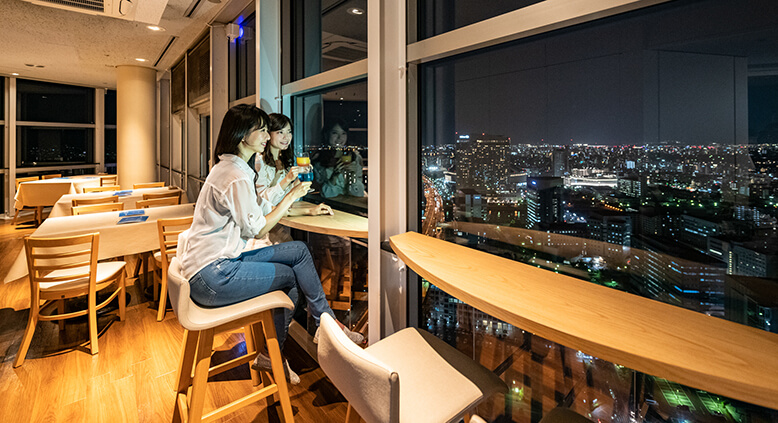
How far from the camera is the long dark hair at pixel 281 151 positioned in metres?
2.23

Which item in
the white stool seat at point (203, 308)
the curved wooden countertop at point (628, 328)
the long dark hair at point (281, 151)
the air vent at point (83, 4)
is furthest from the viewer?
the air vent at point (83, 4)

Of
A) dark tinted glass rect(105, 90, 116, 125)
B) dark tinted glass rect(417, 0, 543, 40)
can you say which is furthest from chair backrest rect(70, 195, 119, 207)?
dark tinted glass rect(105, 90, 116, 125)

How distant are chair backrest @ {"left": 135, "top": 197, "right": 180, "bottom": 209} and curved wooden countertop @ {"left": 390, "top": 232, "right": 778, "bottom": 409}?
3981mm

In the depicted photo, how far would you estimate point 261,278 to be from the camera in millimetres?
1704

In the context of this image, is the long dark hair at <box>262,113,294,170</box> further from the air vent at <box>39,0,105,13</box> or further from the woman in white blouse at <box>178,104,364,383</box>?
the air vent at <box>39,0,105,13</box>

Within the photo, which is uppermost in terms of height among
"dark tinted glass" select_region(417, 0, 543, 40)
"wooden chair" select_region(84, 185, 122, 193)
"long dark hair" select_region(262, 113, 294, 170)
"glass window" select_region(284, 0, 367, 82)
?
"glass window" select_region(284, 0, 367, 82)

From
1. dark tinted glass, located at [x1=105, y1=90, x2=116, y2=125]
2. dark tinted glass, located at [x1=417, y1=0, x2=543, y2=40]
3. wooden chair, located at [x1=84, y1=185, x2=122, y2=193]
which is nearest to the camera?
dark tinted glass, located at [x1=417, y1=0, x2=543, y2=40]

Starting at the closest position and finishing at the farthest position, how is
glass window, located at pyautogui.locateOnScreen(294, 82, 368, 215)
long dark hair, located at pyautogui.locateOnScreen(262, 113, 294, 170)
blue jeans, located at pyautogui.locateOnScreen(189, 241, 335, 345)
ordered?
blue jeans, located at pyautogui.locateOnScreen(189, 241, 335, 345) → glass window, located at pyautogui.locateOnScreen(294, 82, 368, 215) → long dark hair, located at pyautogui.locateOnScreen(262, 113, 294, 170)

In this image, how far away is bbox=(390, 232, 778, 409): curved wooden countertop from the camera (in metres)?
0.58

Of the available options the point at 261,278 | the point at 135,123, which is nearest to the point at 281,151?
the point at 261,278

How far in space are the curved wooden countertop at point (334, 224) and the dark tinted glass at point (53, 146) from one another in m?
8.81

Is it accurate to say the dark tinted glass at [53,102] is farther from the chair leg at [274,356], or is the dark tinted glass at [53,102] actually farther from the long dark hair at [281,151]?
the chair leg at [274,356]

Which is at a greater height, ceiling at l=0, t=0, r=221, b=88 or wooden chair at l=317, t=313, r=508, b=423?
ceiling at l=0, t=0, r=221, b=88

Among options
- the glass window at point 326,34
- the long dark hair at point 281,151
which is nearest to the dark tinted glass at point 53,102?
the glass window at point 326,34
